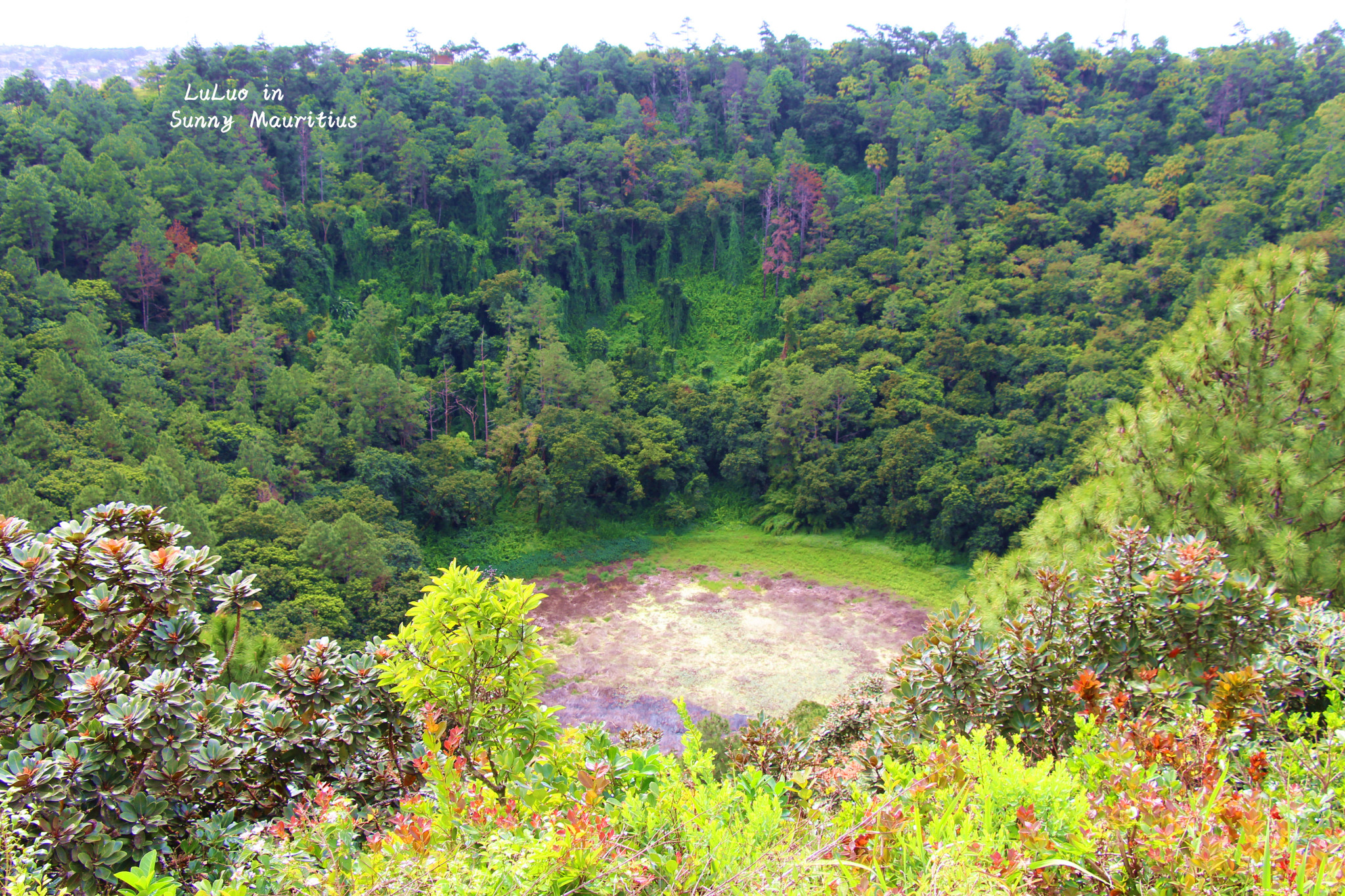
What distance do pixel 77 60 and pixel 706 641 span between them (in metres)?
91.8

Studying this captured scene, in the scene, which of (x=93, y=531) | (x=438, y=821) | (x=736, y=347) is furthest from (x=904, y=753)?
(x=736, y=347)

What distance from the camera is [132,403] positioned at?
1535cm

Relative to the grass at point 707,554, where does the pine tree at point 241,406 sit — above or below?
above

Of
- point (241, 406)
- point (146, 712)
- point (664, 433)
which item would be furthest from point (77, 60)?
point (146, 712)

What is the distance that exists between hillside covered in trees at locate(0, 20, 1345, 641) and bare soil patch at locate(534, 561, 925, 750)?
9.58 feet

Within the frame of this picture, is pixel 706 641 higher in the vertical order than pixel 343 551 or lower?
lower

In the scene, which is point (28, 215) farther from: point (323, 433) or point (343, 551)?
point (343, 551)

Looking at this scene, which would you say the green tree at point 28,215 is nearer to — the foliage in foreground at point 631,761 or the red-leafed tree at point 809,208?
the foliage in foreground at point 631,761

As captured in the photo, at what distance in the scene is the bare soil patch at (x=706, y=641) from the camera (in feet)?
42.3

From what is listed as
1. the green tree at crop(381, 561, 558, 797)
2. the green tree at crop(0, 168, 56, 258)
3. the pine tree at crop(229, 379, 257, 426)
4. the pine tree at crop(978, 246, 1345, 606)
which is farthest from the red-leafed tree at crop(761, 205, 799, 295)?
the green tree at crop(381, 561, 558, 797)

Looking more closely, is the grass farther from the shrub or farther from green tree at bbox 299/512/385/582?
the shrub

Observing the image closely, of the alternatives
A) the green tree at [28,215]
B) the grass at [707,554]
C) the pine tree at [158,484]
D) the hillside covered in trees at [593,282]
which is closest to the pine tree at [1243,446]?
the hillside covered in trees at [593,282]

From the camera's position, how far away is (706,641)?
590 inches

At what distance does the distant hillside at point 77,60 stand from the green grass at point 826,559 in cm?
7386
